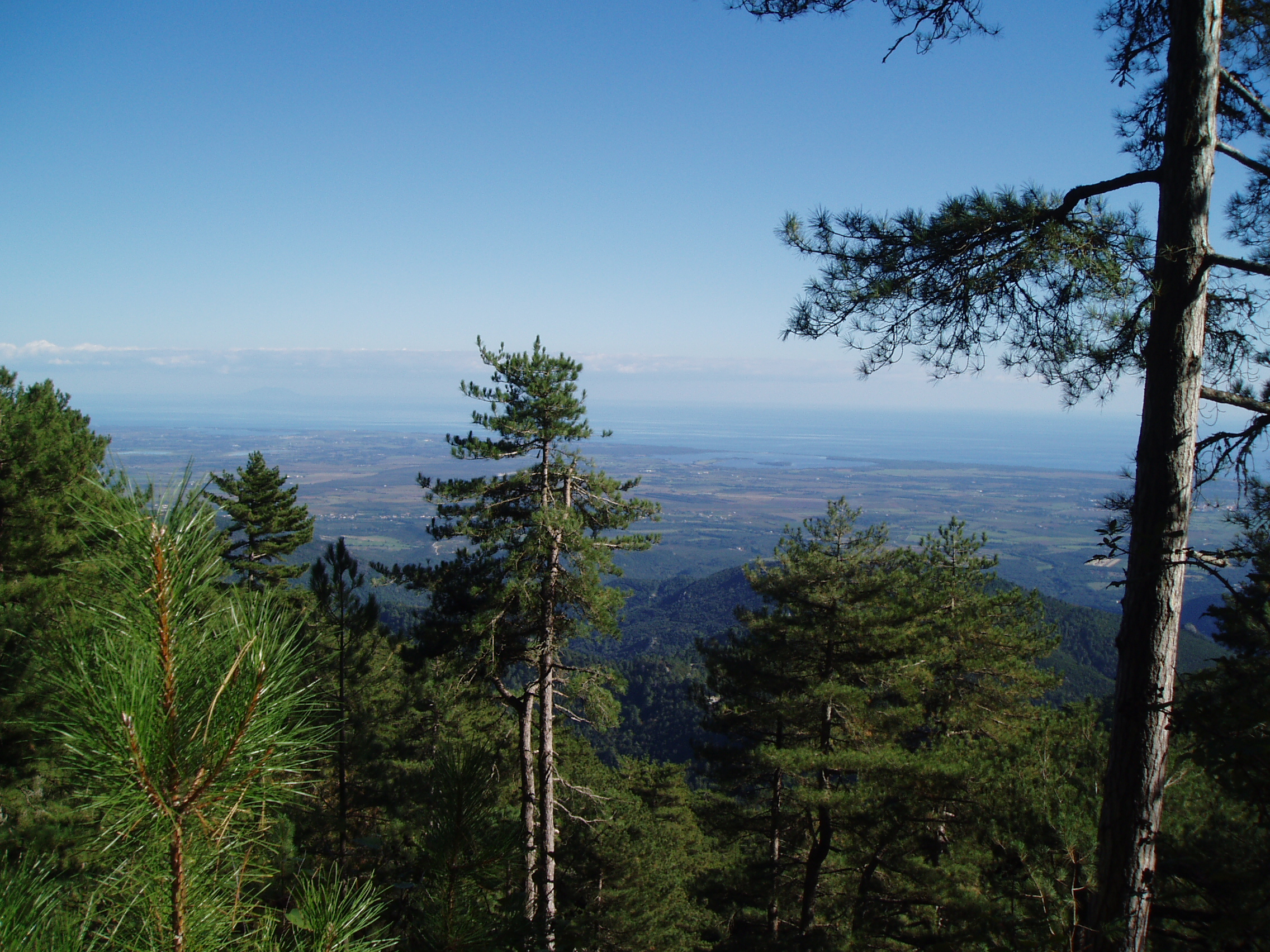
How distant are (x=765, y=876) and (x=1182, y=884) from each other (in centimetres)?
772

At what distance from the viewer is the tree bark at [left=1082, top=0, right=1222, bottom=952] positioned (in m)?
Result: 2.87

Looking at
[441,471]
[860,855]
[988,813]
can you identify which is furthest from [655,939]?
[441,471]

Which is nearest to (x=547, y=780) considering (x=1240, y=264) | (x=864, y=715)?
(x=864, y=715)

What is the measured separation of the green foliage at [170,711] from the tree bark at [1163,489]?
11.0 ft

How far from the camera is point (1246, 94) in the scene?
325 cm

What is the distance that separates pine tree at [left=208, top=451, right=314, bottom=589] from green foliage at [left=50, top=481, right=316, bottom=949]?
51.6ft

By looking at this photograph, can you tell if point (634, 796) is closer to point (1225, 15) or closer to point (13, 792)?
point (13, 792)

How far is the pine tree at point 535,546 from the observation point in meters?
8.44

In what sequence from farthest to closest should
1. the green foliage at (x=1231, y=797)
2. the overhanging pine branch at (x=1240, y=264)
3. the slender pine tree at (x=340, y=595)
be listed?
the slender pine tree at (x=340, y=595)
the overhanging pine branch at (x=1240, y=264)
the green foliage at (x=1231, y=797)

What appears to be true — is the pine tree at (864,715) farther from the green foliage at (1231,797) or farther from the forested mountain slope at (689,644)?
the forested mountain slope at (689,644)

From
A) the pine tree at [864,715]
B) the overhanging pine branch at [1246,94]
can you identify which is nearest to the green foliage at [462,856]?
the pine tree at [864,715]

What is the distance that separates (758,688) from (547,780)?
3182mm

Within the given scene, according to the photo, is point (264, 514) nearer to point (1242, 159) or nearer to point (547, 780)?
point (547, 780)

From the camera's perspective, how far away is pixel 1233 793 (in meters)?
2.35
